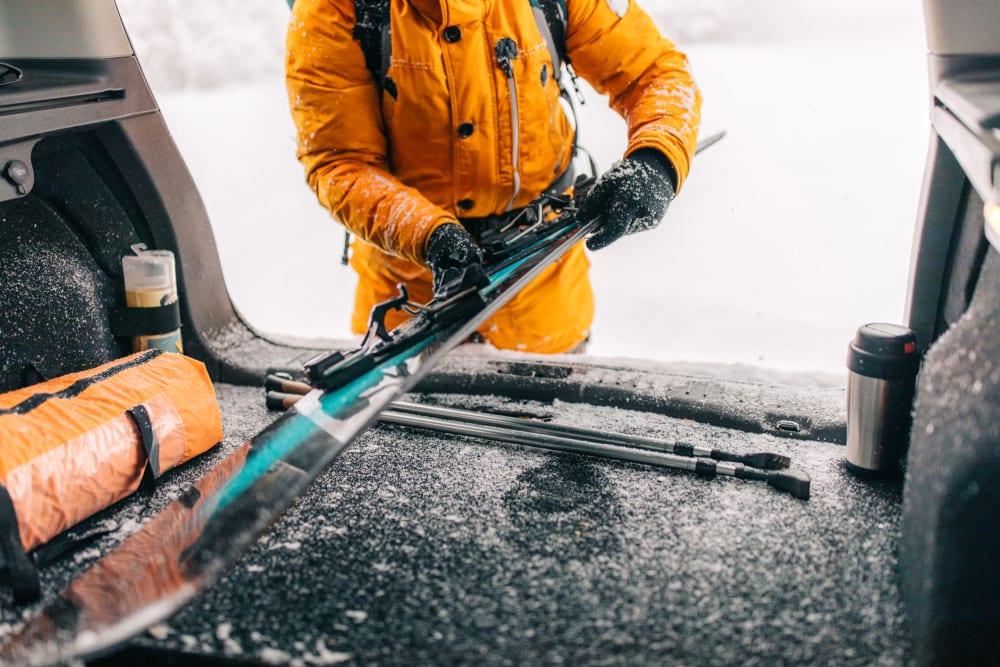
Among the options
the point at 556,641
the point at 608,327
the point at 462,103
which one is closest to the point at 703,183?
the point at 608,327

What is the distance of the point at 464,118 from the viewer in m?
1.84

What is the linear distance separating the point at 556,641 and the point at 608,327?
4263mm

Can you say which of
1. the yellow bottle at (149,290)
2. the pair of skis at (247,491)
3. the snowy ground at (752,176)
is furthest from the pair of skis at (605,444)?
the snowy ground at (752,176)

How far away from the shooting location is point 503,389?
1794 millimetres

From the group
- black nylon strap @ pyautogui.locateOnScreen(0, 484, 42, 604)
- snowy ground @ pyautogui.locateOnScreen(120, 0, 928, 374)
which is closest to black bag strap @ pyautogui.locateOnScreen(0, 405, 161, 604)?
black nylon strap @ pyautogui.locateOnScreen(0, 484, 42, 604)

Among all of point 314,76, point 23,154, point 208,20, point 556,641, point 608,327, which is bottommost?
point 608,327

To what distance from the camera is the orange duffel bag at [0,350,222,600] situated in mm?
1063

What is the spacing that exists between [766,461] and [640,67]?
1.23 meters

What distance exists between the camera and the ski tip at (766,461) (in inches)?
52.4

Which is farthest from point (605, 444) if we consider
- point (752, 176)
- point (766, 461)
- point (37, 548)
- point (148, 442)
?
point (752, 176)

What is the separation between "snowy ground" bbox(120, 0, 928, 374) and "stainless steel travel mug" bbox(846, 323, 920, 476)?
3443mm

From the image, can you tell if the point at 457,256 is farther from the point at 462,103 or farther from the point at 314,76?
the point at 314,76

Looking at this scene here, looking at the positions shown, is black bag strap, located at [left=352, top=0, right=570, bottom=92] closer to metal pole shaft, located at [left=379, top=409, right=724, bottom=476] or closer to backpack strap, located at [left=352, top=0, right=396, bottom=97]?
backpack strap, located at [left=352, top=0, right=396, bottom=97]

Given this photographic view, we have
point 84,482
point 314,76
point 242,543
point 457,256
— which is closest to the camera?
point 242,543
